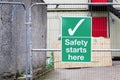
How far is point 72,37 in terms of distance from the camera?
26.9 feet

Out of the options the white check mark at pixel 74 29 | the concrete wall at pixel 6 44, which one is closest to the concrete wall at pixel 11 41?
the concrete wall at pixel 6 44

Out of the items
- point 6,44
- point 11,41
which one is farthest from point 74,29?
point 11,41

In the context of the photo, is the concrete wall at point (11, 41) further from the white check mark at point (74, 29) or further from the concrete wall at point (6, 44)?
the white check mark at point (74, 29)

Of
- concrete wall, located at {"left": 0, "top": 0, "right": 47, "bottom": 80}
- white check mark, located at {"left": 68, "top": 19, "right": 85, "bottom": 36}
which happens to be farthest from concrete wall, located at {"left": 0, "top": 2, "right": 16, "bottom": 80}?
white check mark, located at {"left": 68, "top": 19, "right": 85, "bottom": 36}

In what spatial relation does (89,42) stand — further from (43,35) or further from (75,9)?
(75,9)

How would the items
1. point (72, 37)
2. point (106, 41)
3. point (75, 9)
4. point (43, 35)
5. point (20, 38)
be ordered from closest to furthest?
point (72, 37) → point (20, 38) → point (43, 35) → point (106, 41) → point (75, 9)

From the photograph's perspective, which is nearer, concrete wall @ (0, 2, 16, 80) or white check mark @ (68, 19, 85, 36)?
white check mark @ (68, 19, 85, 36)

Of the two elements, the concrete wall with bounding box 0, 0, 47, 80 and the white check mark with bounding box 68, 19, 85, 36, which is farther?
the concrete wall with bounding box 0, 0, 47, 80

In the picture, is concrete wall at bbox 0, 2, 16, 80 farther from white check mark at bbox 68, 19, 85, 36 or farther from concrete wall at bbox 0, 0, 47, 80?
white check mark at bbox 68, 19, 85, 36

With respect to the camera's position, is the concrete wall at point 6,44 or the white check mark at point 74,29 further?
the concrete wall at point 6,44

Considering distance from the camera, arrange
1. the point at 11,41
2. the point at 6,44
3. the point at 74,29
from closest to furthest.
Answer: the point at 74,29 → the point at 6,44 → the point at 11,41

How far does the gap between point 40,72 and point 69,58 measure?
405 centimetres

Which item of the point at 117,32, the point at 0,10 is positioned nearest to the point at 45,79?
the point at 0,10

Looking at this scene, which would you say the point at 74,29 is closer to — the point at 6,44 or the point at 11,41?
the point at 6,44
